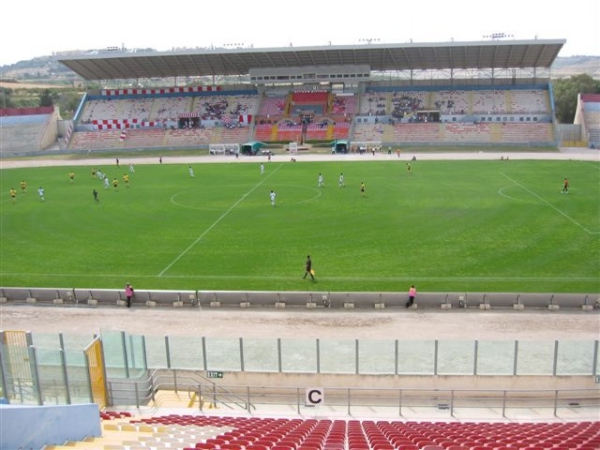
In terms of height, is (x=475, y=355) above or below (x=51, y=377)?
below

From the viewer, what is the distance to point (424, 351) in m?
16.1

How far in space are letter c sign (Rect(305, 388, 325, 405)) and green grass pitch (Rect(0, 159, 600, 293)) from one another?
9983mm

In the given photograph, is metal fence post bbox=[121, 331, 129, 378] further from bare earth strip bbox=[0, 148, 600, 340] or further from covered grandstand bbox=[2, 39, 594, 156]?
covered grandstand bbox=[2, 39, 594, 156]

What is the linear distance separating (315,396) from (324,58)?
69.1 m

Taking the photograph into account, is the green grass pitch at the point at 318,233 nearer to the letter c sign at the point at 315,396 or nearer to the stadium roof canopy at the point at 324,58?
the letter c sign at the point at 315,396

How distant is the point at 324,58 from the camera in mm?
78812

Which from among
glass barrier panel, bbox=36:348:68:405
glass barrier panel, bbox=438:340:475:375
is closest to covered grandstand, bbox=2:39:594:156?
glass barrier panel, bbox=438:340:475:375

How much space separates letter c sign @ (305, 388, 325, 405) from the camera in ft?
49.8

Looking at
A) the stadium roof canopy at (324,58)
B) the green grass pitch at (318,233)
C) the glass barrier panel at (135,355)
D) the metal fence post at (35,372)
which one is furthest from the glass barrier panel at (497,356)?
the stadium roof canopy at (324,58)

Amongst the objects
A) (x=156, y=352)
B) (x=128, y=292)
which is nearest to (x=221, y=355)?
(x=156, y=352)

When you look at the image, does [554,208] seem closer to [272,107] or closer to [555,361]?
[555,361]

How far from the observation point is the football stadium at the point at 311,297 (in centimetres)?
1258

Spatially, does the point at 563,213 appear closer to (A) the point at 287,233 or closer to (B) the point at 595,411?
(A) the point at 287,233

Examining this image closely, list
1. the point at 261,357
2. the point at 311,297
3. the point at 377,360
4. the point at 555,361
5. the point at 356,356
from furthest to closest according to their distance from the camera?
1. the point at 311,297
2. the point at 261,357
3. the point at 377,360
4. the point at 356,356
5. the point at 555,361
